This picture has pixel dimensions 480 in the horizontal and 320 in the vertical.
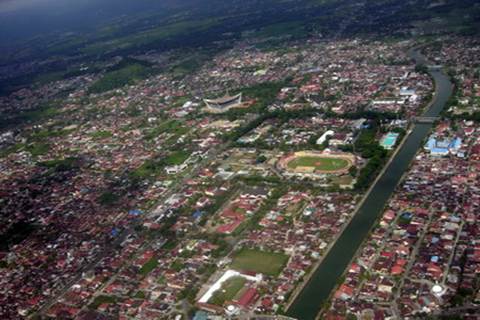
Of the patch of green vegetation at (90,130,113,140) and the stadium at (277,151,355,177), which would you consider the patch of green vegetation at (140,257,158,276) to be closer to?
the stadium at (277,151,355,177)

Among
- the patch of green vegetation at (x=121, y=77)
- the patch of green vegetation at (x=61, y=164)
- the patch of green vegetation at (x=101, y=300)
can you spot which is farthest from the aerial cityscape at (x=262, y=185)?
the patch of green vegetation at (x=121, y=77)

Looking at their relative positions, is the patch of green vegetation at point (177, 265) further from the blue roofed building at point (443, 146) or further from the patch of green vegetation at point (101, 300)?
the blue roofed building at point (443, 146)

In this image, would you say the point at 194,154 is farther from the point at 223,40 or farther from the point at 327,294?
the point at 223,40

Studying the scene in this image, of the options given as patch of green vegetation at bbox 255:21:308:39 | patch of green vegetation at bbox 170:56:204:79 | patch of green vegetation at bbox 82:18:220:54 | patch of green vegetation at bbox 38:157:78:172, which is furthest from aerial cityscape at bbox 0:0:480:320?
patch of green vegetation at bbox 82:18:220:54

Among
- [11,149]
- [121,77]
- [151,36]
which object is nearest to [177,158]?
[11,149]

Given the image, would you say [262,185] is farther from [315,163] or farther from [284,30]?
[284,30]

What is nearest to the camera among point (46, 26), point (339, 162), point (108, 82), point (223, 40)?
point (339, 162)

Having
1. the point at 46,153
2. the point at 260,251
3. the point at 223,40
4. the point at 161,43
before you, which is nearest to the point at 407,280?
the point at 260,251

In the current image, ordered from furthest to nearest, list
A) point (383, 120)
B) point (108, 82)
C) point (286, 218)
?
point (108, 82) < point (383, 120) < point (286, 218)
